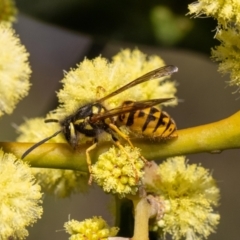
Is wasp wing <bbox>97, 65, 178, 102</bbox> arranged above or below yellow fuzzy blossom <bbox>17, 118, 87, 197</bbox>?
above

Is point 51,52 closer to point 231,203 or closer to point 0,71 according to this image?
point 231,203

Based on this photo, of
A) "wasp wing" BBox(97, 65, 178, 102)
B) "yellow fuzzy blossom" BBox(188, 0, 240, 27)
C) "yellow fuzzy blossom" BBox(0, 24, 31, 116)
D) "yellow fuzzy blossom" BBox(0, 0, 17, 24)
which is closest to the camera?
"yellow fuzzy blossom" BBox(188, 0, 240, 27)

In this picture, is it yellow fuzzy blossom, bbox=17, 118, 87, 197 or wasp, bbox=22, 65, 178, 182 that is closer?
wasp, bbox=22, 65, 178, 182

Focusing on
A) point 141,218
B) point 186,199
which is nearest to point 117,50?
point 186,199

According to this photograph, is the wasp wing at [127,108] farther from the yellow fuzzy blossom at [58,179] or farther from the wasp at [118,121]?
the yellow fuzzy blossom at [58,179]

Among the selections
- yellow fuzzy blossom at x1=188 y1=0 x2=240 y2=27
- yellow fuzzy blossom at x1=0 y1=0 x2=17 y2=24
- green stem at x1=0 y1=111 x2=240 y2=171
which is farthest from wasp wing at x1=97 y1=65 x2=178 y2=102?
yellow fuzzy blossom at x1=0 y1=0 x2=17 y2=24

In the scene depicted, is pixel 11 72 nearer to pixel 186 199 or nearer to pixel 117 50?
pixel 186 199

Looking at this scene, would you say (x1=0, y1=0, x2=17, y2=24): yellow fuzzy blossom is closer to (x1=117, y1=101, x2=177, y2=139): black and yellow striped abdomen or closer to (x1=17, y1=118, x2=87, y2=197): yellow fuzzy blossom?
(x1=17, y1=118, x2=87, y2=197): yellow fuzzy blossom
